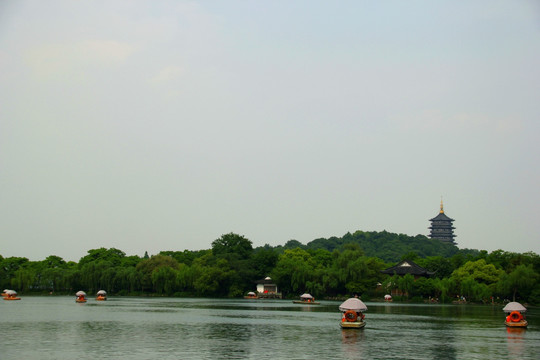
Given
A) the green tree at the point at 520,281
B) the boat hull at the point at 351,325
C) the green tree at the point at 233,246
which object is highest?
the green tree at the point at 233,246

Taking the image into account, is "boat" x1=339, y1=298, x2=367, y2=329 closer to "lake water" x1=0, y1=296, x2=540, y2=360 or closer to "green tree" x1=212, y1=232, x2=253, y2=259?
"lake water" x1=0, y1=296, x2=540, y2=360

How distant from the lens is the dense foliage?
253ft

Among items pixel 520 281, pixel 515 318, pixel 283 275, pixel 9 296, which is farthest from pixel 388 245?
pixel 515 318

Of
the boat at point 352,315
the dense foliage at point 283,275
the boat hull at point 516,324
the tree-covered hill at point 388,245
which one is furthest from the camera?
the tree-covered hill at point 388,245

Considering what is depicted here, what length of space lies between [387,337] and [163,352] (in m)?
13.8

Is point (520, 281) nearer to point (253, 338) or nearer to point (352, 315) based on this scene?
point (352, 315)

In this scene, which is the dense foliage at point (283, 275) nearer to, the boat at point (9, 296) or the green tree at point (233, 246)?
the green tree at point (233, 246)

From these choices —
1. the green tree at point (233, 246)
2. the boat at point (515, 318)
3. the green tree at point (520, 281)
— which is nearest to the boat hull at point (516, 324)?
the boat at point (515, 318)

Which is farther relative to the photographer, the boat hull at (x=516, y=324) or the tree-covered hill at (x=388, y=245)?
the tree-covered hill at (x=388, y=245)

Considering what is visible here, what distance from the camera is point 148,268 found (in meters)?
95.8

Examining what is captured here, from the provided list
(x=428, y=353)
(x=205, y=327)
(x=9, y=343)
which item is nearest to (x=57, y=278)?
(x=205, y=327)

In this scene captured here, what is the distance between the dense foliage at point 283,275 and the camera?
7725 cm

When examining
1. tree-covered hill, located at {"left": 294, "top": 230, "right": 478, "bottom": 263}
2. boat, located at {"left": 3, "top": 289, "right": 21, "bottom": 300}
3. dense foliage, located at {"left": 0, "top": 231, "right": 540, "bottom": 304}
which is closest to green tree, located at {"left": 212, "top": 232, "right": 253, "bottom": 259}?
dense foliage, located at {"left": 0, "top": 231, "right": 540, "bottom": 304}

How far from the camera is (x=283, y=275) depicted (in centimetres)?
8669
